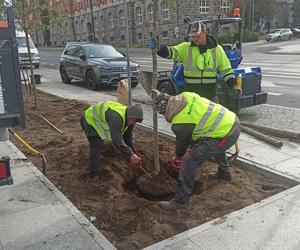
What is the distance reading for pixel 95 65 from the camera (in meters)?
13.8

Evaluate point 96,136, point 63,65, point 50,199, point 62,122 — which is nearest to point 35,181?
point 50,199

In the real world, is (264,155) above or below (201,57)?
below

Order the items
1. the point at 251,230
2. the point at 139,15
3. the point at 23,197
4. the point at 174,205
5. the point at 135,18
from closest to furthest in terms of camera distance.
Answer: the point at 251,230 → the point at 174,205 → the point at 23,197 → the point at 139,15 → the point at 135,18

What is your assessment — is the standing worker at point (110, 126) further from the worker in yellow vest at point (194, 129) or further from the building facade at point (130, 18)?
the building facade at point (130, 18)

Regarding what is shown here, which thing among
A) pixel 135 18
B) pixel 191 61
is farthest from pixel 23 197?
pixel 135 18

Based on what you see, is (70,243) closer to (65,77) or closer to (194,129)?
(194,129)

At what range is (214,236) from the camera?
351cm

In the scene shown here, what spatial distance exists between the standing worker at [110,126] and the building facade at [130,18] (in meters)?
30.6

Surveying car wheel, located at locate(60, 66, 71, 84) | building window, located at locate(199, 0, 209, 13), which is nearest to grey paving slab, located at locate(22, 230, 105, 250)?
car wheel, located at locate(60, 66, 71, 84)

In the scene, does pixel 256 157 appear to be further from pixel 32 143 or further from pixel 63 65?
pixel 63 65

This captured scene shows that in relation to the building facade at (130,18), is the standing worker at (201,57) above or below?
below

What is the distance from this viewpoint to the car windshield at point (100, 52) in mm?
14656

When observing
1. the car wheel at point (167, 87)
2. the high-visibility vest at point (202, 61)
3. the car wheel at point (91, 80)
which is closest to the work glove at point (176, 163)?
the high-visibility vest at point (202, 61)

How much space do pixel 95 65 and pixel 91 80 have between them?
2.05 ft
